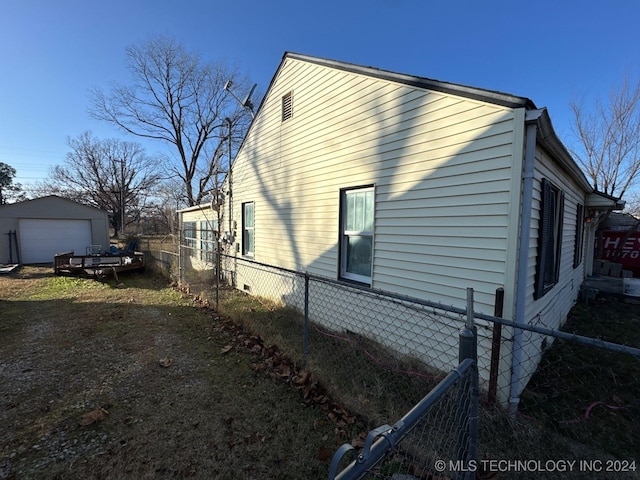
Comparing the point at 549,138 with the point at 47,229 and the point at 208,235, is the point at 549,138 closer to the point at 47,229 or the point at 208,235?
the point at 208,235

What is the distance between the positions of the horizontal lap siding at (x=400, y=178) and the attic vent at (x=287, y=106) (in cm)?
15

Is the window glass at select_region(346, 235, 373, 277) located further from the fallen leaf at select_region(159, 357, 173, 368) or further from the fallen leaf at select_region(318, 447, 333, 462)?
the fallen leaf at select_region(159, 357, 173, 368)

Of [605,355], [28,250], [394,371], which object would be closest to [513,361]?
[394,371]

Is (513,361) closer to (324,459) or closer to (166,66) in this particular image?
(324,459)

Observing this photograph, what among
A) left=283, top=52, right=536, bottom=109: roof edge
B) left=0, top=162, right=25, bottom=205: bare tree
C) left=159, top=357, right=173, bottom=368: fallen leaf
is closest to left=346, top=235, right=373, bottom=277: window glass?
left=283, top=52, right=536, bottom=109: roof edge

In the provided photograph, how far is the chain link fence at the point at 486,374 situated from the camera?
2.25 m

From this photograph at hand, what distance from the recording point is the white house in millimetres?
2984

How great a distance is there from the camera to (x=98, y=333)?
16.1ft

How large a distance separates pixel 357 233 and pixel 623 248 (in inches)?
501

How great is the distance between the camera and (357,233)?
4.73 meters

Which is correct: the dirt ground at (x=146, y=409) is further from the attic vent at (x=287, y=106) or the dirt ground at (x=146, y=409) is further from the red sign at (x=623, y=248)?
the red sign at (x=623, y=248)

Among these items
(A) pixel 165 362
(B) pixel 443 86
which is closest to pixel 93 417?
(A) pixel 165 362

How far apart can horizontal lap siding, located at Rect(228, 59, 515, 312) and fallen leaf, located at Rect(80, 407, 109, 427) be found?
137 inches

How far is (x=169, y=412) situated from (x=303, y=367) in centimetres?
151
